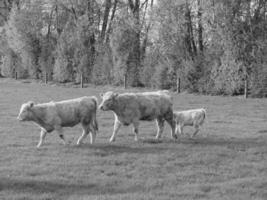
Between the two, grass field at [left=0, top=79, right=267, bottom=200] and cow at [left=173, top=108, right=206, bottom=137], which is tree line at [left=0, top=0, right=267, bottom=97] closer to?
grass field at [left=0, top=79, right=267, bottom=200]

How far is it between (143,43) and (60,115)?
29.6 m

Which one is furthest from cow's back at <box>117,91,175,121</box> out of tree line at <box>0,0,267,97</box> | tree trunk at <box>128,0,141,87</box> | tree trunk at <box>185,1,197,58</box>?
tree trunk at <box>128,0,141,87</box>

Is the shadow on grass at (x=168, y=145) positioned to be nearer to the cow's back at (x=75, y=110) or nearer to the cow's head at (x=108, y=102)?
the cow's back at (x=75, y=110)

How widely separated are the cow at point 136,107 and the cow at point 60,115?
549 millimetres

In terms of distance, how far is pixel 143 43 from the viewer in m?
42.3

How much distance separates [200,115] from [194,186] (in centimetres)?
638

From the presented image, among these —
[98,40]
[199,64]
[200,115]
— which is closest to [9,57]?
[98,40]

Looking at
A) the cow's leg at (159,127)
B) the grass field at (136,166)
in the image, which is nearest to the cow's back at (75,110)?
the grass field at (136,166)

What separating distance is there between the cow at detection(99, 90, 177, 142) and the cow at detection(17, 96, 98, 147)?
55cm

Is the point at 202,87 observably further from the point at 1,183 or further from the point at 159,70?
the point at 1,183

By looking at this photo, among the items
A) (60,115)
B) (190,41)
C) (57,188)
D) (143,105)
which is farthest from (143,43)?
(57,188)

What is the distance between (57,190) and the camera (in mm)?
8727

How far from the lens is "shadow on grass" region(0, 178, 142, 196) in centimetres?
864

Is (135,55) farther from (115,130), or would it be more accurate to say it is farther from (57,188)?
(57,188)
